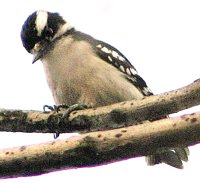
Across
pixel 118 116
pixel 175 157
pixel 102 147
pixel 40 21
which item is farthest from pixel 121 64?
pixel 102 147

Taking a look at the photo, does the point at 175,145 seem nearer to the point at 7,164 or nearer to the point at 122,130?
the point at 122,130

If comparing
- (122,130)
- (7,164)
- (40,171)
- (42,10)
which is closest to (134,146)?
(122,130)

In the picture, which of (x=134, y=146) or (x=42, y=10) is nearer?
(x=134, y=146)

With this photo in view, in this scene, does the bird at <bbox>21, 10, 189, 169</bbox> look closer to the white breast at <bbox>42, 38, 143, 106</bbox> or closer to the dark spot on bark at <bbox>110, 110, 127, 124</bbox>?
the white breast at <bbox>42, 38, 143, 106</bbox>

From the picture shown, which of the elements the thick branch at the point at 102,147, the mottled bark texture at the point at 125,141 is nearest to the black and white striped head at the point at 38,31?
the mottled bark texture at the point at 125,141

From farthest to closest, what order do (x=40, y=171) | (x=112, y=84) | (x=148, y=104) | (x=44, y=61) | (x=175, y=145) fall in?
1. (x=44, y=61)
2. (x=112, y=84)
3. (x=148, y=104)
4. (x=40, y=171)
5. (x=175, y=145)

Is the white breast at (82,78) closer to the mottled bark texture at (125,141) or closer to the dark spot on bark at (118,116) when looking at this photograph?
the dark spot on bark at (118,116)

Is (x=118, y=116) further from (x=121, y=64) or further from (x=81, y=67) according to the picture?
(x=121, y=64)
